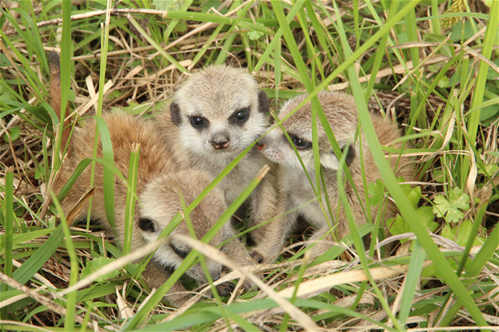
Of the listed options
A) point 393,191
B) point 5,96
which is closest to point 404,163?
point 393,191

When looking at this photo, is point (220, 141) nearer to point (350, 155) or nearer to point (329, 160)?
point (329, 160)

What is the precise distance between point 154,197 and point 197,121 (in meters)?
1.05

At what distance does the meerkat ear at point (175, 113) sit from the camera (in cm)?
425

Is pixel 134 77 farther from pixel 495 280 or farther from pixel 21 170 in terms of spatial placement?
pixel 495 280

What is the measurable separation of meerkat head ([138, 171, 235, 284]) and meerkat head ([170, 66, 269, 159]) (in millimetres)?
556

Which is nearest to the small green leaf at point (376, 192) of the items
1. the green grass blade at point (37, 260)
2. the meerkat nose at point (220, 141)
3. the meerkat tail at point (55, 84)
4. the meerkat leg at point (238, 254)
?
the meerkat leg at point (238, 254)

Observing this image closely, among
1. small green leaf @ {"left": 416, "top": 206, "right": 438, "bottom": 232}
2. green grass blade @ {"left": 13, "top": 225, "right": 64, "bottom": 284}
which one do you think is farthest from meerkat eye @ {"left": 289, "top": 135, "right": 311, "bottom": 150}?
green grass blade @ {"left": 13, "top": 225, "right": 64, "bottom": 284}

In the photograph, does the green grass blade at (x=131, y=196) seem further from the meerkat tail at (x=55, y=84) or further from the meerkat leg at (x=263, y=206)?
the meerkat leg at (x=263, y=206)

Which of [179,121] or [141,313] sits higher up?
[179,121]

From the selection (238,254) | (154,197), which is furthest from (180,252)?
(238,254)

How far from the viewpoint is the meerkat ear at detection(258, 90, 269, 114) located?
422cm

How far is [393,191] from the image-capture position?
7.05 ft

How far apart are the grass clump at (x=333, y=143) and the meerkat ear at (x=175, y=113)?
24.9 inches

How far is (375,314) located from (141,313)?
1.52 m
